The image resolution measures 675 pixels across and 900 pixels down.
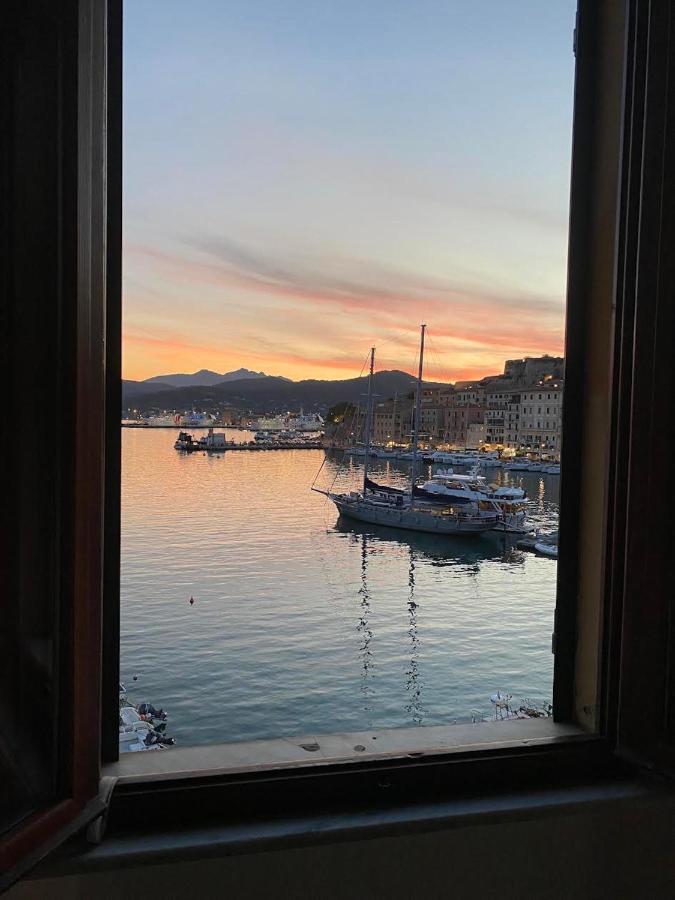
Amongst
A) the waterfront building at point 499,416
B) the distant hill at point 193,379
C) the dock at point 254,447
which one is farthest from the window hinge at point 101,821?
the dock at point 254,447

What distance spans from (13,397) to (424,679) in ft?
35.2

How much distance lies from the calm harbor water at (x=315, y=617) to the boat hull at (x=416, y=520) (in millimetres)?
345

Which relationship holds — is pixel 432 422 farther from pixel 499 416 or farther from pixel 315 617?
pixel 499 416

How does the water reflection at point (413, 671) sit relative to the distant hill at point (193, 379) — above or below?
below

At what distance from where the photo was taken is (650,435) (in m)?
0.68

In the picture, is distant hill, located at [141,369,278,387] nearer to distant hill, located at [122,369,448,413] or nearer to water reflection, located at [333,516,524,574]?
distant hill, located at [122,369,448,413]

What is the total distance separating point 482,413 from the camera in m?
11.4

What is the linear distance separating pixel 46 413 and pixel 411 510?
17.0m

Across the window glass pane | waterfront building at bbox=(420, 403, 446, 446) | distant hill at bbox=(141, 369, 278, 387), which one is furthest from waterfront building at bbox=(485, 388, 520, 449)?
distant hill at bbox=(141, 369, 278, 387)

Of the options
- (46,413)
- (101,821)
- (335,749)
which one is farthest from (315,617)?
(46,413)

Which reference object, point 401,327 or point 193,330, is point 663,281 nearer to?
point 401,327

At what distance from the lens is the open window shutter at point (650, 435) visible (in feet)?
2.25

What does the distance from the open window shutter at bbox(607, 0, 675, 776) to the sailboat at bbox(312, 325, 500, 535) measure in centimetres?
1497

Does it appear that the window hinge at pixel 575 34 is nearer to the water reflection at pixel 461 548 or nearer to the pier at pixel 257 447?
the water reflection at pixel 461 548
